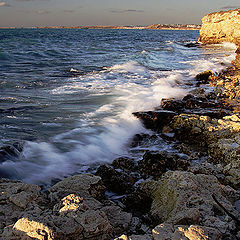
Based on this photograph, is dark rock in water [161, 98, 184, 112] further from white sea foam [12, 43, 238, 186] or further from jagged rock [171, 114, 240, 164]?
jagged rock [171, 114, 240, 164]

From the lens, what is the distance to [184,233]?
79.4 inches

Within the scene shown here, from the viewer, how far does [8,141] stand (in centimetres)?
514

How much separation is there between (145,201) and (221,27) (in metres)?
40.5

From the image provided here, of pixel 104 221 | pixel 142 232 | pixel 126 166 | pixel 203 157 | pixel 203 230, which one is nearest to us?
pixel 203 230

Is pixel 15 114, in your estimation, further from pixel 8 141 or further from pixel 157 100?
pixel 157 100

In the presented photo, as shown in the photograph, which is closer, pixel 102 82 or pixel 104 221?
pixel 104 221

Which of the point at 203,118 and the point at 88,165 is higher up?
the point at 203,118

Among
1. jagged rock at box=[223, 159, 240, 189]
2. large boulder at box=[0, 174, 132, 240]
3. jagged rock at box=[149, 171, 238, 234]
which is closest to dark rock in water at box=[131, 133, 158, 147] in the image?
jagged rock at box=[223, 159, 240, 189]

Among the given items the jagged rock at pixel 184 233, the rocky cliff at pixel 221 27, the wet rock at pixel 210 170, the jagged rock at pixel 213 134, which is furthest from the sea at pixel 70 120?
the rocky cliff at pixel 221 27

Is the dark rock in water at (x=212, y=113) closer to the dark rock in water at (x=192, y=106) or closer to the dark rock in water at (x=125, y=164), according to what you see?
the dark rock in water at (x=192, y=106)

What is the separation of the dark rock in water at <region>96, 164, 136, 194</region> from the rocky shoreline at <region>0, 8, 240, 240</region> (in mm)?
14

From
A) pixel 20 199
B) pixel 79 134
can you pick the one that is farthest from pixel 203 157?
pixel 20 199

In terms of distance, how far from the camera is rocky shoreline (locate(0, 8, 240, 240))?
2.09m

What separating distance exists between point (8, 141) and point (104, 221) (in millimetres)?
3595
